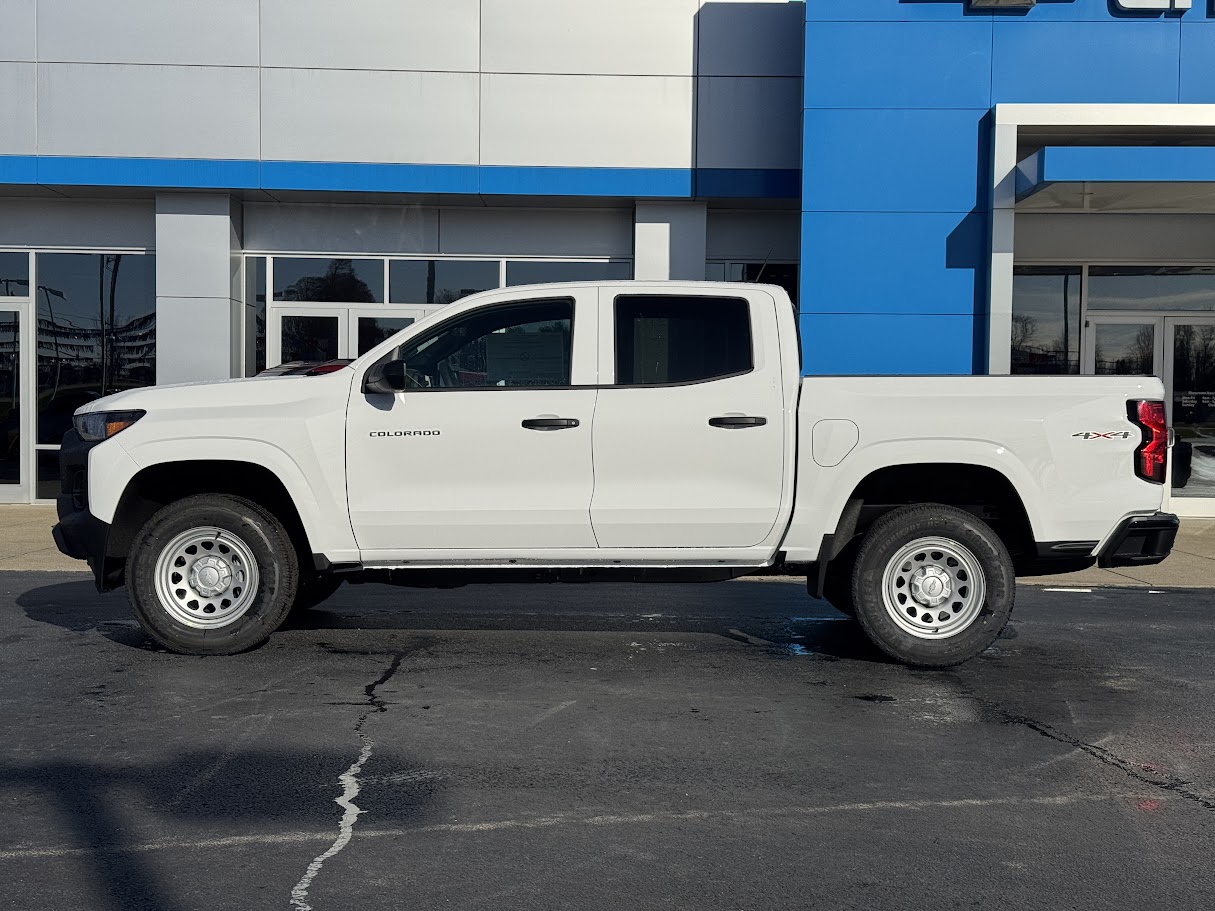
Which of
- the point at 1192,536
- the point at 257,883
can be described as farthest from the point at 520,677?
the point at 1192,536

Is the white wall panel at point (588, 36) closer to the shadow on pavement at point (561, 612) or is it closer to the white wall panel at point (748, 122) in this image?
the white wall panel at point (748, 122)

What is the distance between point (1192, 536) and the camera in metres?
15.1

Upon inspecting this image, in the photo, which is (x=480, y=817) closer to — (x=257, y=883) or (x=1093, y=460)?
(x=257, y=883)

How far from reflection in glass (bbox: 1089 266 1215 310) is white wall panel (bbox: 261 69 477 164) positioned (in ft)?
27.6

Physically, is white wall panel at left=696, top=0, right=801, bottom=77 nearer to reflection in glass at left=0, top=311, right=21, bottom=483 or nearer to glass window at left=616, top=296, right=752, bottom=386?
reflection in glass at left=0, top=311, right=21, bottom=483

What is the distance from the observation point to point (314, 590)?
28.6 feet

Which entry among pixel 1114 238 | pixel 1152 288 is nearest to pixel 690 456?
pixel 1114 238

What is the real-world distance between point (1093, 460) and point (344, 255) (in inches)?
491

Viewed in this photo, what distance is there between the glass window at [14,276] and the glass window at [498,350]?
12294 mm

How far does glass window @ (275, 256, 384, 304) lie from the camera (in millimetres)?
17781

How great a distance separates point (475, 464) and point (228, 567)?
1.53 meters

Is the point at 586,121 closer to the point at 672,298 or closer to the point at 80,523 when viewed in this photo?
the point at 672,298

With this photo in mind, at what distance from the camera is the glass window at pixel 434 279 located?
58.4 feet

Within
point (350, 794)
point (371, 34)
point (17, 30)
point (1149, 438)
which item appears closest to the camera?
point (350, 794)
